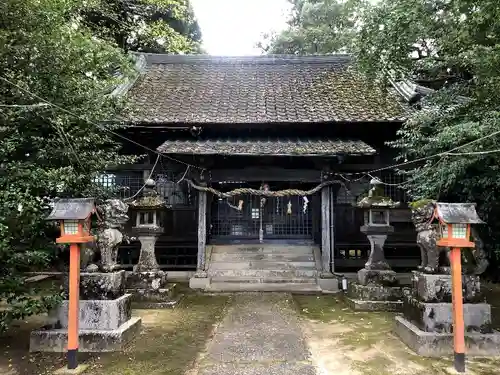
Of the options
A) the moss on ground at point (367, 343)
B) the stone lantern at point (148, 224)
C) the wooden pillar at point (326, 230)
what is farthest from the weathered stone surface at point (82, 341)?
the wooden pillar at point (326, 230)

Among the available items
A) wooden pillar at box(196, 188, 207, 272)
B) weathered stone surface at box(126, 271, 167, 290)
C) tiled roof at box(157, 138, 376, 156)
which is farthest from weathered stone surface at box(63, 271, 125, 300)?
wooden pillar at box(196, 188, 207, 272)

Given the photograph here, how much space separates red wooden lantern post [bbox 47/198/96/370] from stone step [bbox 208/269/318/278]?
18.5 ft

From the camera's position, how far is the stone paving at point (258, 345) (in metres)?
4.99

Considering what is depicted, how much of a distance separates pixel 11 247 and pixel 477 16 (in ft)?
26.4

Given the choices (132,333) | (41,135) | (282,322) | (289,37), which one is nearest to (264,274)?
(282,322)

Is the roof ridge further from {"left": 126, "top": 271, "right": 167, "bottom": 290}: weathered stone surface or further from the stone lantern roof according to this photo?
{"left": 126, "top": 271, "right": 167, "bottom": 290}: weathered stone surface

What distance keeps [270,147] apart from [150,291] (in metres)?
4.56

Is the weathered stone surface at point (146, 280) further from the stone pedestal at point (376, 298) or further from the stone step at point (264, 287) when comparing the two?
the stone pedestal at point (376, 298)

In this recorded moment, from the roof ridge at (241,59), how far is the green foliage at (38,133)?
8.58m

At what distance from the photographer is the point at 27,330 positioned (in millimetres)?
6824

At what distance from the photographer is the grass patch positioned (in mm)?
5113

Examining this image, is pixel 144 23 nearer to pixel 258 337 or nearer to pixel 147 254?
pixel 147 254

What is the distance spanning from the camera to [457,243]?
5203mm

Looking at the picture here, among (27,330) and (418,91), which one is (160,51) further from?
(27,330)
